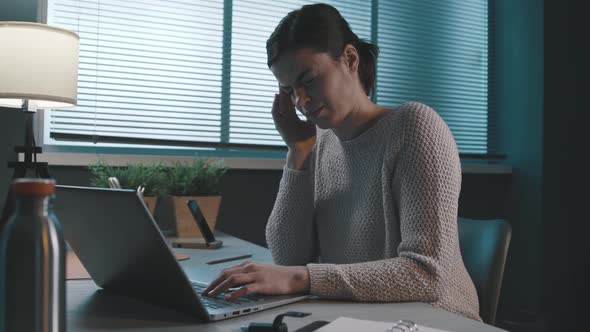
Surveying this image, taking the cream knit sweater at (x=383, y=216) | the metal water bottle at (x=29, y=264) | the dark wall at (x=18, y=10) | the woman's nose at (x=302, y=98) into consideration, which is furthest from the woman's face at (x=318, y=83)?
the dark wall at (x=18, y=10)

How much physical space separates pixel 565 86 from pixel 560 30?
31cm

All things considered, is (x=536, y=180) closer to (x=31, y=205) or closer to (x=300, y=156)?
(x=300, y=156)

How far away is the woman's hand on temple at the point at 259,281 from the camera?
86 cm

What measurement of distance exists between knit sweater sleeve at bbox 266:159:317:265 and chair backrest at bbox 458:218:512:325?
42 centimetres

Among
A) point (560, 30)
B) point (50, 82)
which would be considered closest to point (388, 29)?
point (560, 30)

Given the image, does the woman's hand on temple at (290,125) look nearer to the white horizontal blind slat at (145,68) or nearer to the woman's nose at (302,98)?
the woman's nose at (302,98)

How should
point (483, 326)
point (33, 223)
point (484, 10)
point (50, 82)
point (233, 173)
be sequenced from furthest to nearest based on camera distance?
point (484, 10) → point (233, 173) → point (50, 82) → point (483, 326) → point (33, 223)

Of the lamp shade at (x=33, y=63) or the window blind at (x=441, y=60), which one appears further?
the window blind at (x=441, y=60)

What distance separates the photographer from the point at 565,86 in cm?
290

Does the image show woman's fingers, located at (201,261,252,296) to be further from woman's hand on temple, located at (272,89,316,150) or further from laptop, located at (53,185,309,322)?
woman's hand on temple, located at (272,89,316,150)

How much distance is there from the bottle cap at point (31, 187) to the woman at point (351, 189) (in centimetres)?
50

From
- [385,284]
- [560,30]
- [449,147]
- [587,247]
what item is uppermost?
[560,30]

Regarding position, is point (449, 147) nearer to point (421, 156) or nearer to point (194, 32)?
point (421, 156)

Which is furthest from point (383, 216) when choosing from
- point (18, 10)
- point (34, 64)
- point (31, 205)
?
point (18, 10)
